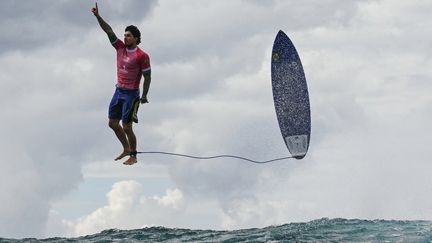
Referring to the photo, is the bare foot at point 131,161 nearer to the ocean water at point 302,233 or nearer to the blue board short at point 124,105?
the blue board short at point 124,105

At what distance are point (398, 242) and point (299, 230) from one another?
10.9 ft

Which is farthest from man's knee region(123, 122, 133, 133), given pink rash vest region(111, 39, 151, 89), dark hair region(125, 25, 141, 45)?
dark hair region(125, 25, 141, 45)

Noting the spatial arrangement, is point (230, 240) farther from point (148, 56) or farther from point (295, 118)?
point (148, 56)

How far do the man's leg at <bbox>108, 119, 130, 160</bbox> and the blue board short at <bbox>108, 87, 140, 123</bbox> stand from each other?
0.13m

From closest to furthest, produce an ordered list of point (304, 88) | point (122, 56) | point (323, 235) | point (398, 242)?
point (122, 56) < point (398, 242) < point (323, 235) < point (304, 88)

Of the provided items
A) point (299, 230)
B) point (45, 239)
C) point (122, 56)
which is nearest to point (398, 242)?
point (299, 230)

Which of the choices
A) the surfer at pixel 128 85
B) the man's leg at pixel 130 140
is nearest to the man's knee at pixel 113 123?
the surfer at pixel 128 85

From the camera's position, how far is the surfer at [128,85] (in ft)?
47.4

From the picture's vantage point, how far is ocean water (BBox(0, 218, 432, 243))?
54.4ft

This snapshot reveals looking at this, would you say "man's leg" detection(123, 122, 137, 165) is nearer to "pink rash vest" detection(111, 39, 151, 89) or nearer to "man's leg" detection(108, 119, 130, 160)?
"man's leg" detection(108, 119, 130, 160)

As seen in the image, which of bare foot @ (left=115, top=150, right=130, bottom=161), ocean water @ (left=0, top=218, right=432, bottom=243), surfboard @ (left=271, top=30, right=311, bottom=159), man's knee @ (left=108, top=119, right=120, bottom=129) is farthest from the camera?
surfboard @ (left=271, top=30, right=311, bottom=159)

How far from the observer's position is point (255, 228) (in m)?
19.7

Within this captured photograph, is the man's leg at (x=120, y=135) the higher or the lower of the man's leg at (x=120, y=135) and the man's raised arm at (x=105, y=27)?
the lower

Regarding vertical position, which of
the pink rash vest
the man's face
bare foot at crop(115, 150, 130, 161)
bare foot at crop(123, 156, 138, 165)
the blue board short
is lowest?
bare foot at crop(123, 156, 138, 165)
